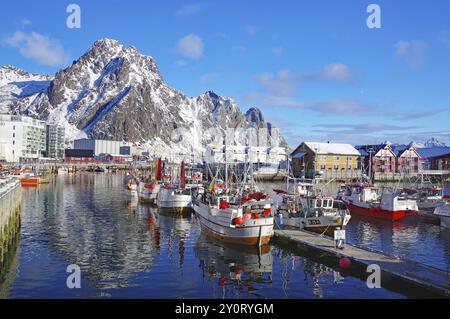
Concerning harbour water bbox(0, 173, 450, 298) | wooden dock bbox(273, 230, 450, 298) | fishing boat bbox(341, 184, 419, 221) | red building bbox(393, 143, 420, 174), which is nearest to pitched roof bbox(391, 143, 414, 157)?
red building bbox(393, 143, 420, 174)

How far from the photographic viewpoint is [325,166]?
14850cm

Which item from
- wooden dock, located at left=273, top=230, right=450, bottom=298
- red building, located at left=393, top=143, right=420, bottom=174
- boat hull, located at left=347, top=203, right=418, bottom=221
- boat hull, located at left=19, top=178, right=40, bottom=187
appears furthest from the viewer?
red building, located at left=393, top=143, right=420, bottom=174

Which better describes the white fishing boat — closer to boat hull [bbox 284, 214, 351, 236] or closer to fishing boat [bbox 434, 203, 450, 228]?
boat hull [bbox 284, 214, 351, 236]

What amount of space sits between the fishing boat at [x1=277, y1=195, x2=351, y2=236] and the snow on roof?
98.4 metres

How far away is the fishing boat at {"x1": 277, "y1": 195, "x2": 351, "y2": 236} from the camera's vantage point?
148ft

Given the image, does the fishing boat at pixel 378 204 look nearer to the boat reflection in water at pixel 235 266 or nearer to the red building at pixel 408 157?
the boat reflection in water at pixel 235 266

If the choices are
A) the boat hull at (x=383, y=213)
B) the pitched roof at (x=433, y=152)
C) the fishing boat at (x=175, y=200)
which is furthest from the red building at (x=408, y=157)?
the fishing boat at (x=175, y=200)

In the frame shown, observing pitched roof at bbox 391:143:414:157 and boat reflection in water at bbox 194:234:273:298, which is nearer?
boat reflection in water at bbox 194:234:273:298

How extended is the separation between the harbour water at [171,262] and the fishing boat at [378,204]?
2577mm

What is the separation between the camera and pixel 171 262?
34.5m

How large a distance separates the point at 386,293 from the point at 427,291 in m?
2.17
